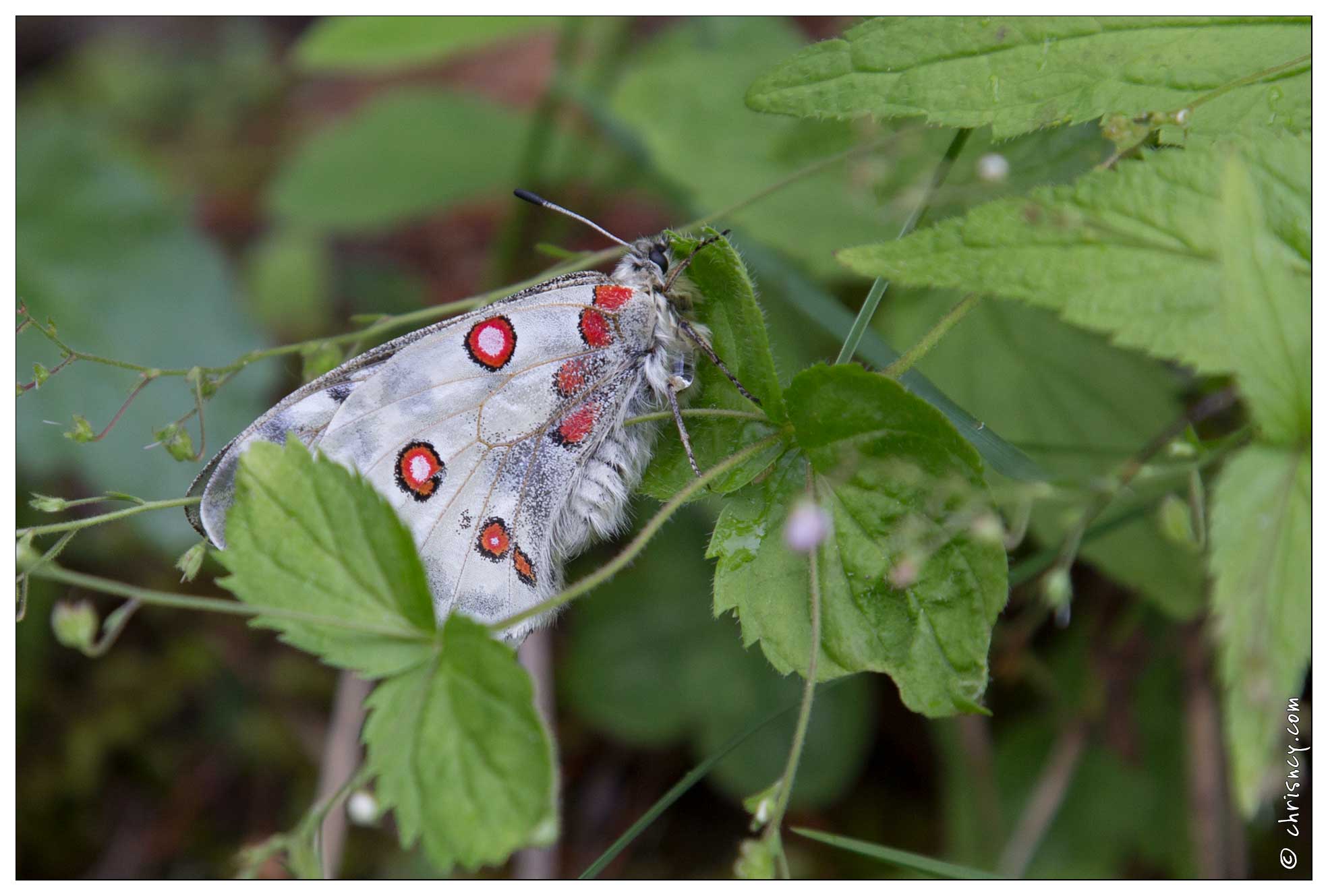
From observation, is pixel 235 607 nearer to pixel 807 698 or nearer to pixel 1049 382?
pixel 807 698

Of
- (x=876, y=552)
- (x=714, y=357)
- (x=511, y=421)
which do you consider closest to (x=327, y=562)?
(x=511, y=421)

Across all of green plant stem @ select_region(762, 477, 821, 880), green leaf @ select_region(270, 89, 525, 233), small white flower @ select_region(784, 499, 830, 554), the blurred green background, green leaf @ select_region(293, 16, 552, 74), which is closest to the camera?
green plant stem @ select_region(762, 477, 821, 880)

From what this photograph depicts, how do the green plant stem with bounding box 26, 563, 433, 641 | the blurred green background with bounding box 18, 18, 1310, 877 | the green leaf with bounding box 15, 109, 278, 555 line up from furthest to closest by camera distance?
1. the green leaf with bounding box 15, 109, 278, 555
2. the blurred green background with bounding box 18, 18, 1310, 877
3. the green plant stem with bounding box 26, 563, 433, 641

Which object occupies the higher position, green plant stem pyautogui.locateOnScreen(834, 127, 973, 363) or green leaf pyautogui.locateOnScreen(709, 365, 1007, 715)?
green plant stem pyautogui.locateOnScreen(834, 127, 973, 363)

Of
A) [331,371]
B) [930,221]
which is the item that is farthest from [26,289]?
[930,221]

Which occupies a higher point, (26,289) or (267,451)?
(26,289)

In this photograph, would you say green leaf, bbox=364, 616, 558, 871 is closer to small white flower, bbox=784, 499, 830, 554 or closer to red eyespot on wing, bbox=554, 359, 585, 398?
small white flower, bbox=784, 499, 830, 554

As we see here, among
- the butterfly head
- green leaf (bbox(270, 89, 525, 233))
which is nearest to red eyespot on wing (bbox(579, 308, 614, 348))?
the butterfly head
